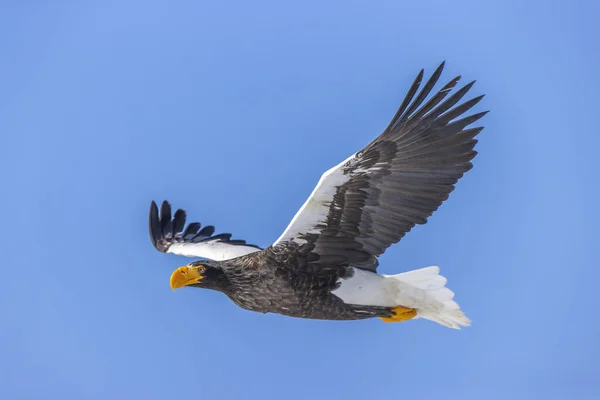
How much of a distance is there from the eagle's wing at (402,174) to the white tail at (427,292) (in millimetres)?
632

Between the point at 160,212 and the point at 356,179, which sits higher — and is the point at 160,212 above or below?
above

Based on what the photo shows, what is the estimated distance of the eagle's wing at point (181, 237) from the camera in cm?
1397

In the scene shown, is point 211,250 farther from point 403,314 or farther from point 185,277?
point 403,314

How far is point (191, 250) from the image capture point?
1392 centimetres

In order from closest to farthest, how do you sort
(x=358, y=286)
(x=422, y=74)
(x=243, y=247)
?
1. (x=422, y=74)
2. (x=358, y=286)
3. (x=243, y=247)

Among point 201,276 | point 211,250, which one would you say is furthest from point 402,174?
point 211,250

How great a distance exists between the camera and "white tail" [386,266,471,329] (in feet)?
36.8

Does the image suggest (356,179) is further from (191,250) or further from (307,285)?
(191,250)

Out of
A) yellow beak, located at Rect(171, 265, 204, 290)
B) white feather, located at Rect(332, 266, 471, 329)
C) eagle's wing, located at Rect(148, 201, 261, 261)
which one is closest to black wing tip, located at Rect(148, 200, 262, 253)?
eagle's wing, located at Rect(148, 201, 261, 261)

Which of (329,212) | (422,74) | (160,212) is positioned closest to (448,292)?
(329,212)

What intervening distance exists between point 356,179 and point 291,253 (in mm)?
1118

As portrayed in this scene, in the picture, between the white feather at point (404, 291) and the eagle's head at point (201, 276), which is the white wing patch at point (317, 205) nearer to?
the white feather at point (404, 291)

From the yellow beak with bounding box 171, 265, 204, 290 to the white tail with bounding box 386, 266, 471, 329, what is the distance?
7.12 ft

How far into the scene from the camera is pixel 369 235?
35.7 feet
